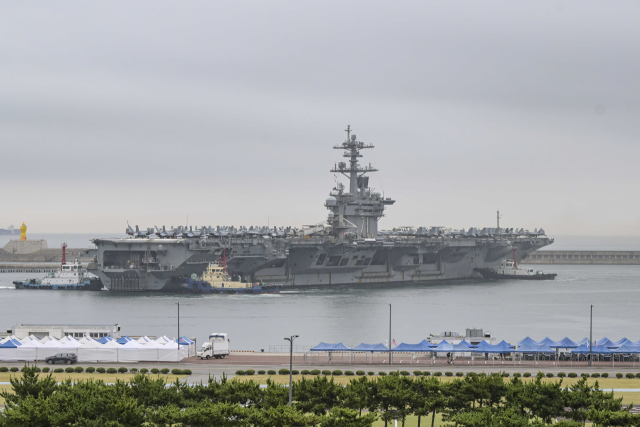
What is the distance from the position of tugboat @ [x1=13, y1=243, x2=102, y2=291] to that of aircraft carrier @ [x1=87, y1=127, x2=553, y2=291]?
86.5 inches

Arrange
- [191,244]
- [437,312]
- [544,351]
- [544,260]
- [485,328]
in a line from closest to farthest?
[544,351]
[485,328]
[437,312]
[191,244]
[544,260]

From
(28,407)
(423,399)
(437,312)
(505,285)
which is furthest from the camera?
(505,285)

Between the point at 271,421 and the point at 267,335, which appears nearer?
the point at 271,421

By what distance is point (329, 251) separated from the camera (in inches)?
2813

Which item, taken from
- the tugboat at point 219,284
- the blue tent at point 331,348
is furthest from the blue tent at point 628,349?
the tugboat at point 219,284

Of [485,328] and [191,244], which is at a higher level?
[191,244]

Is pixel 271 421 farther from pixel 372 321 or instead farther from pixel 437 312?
pixel 437 312

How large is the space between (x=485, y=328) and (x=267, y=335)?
1139 centimetres

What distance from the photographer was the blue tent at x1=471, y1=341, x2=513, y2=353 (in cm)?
3269

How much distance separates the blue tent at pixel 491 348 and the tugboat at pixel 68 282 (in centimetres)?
4221

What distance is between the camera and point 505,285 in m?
77.0

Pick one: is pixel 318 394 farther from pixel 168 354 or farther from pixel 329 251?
pixel 329 251

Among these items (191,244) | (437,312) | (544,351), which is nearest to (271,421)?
(544,351)

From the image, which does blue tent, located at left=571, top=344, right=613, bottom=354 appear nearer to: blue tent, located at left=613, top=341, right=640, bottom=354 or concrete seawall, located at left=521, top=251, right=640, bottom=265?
blue tent, located at left=613, top=341, right=640, bottom=354
